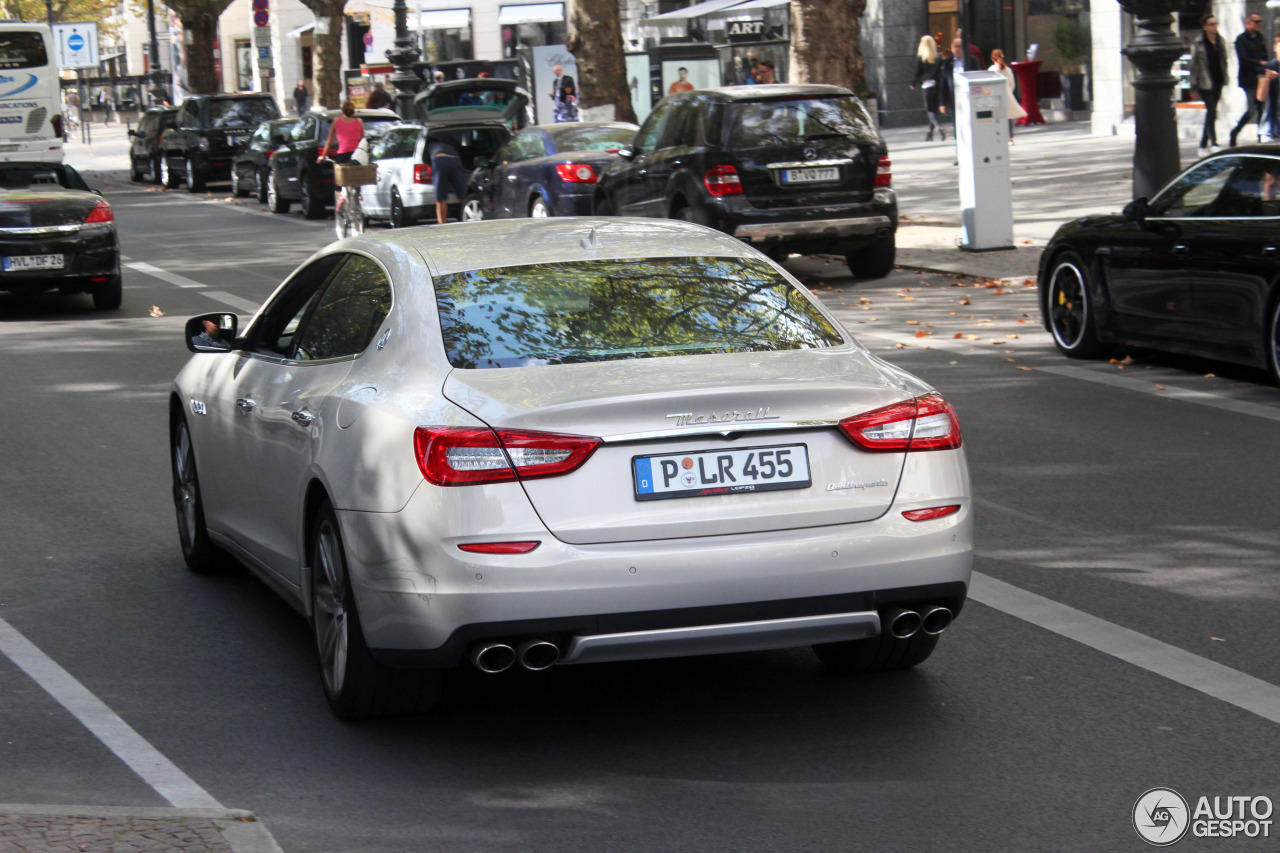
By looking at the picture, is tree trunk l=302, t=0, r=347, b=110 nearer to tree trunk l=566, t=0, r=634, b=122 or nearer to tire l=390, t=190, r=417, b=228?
tree trunk l=566, t=0, r=634, b=122

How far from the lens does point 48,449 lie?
9.91 metres

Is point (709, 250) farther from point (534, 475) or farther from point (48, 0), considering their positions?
point (48, 0)

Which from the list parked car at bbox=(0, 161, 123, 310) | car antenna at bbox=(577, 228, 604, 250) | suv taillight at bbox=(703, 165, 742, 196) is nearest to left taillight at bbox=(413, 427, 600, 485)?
car antenna at bbox=(577, 228, 604, 250)

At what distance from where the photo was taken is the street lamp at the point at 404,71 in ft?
134

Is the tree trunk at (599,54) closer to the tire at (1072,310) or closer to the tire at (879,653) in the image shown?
the tire at (1072,310)

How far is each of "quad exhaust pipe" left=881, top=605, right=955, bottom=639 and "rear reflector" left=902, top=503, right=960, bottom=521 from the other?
0.26 m

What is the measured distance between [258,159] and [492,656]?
94.6 ft

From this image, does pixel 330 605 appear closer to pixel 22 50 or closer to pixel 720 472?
pixel 720 472

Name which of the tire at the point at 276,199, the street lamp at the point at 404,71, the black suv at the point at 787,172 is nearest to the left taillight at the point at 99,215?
the black suv at the point at 787,172

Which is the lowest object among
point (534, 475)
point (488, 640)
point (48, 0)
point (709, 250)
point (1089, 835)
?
point (1089, 835)

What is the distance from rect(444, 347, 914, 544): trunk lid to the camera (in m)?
4.61

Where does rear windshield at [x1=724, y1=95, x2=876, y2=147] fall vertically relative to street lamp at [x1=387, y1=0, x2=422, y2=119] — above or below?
below

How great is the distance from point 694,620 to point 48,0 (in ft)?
248

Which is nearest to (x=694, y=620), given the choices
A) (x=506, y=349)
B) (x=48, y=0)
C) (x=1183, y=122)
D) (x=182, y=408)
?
(x=506, y=349)
